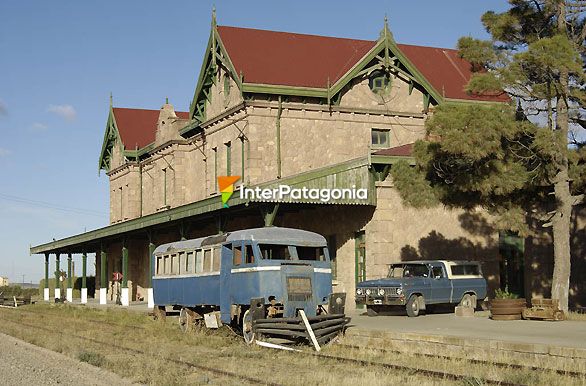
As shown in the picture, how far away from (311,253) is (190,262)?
4.22 m

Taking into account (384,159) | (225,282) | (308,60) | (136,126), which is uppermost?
(308,60)

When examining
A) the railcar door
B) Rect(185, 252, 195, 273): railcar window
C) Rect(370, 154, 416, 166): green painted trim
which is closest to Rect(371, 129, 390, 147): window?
Rect(370, 154, 416, 166): green painted trim

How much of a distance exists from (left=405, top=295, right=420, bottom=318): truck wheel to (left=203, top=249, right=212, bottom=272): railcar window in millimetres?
6976

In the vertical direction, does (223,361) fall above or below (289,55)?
below

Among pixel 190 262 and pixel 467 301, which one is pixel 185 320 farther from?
pixel 467 301

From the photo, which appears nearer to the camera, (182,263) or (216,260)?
(216,260)

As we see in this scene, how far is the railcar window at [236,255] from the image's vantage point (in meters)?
19.5

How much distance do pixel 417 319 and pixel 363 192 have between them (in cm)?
608

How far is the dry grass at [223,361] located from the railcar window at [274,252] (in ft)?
7.00

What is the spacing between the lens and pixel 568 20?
78.9 ft

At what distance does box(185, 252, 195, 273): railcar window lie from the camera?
73.1 ft

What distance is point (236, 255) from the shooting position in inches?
773

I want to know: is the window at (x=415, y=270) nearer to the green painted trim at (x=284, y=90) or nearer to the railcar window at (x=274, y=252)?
the railcar window at (x=274, y=252)

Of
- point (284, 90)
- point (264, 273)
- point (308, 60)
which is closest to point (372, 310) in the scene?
point (264, 273)
